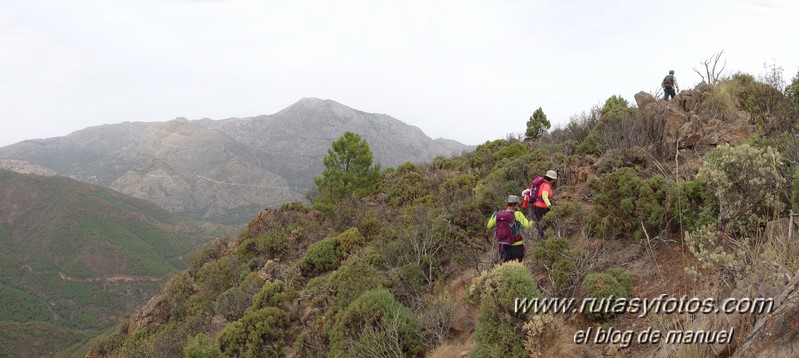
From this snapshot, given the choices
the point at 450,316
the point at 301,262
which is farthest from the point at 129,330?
the point at 450,316

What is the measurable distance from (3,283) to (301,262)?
459 ft

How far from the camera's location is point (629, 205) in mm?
6387

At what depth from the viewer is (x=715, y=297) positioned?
348 centimetres

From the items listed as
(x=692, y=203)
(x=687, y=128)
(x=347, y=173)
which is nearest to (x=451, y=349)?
(x=692, y=203)

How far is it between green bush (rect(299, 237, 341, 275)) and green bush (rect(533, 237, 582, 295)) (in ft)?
22.2

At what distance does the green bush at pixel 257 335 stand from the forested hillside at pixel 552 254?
0.11 feet

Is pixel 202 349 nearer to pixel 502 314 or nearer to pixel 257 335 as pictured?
pixel 257 335

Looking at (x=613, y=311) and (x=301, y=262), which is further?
(x=301, y=262)

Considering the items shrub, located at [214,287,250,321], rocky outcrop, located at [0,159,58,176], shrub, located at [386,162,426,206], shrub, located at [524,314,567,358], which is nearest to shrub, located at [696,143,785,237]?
shrub, located at [524,314,567,358]

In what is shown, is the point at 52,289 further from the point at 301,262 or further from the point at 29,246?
the point at 301,262

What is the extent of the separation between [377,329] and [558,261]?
3.01 meters

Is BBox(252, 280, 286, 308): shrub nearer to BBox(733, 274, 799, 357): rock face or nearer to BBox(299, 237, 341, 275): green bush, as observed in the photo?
BBox(299, 237, 341, 275): green bush

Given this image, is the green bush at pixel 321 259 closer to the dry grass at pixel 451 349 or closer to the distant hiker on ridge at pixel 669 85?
the dry grass at pixel 451 349

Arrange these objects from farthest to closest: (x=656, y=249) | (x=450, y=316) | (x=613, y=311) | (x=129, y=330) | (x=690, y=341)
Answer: (x=129, y=330)
(x=450, y=316)
(x=656, y=249)
(x=613, y=311)
(x=690, y=341)
